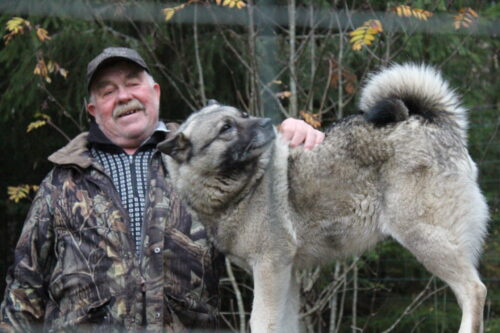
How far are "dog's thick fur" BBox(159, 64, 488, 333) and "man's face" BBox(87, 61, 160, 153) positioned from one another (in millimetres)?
362

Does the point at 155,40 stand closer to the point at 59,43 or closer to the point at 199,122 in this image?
the point at 59,43

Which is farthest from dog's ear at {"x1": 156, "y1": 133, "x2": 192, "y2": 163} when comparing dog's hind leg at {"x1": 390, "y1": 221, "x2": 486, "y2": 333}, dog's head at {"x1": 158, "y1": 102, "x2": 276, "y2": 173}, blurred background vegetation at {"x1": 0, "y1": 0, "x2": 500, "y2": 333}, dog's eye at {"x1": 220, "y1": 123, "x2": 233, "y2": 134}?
blurred background vegetation at {"x1": 0, "y1": 0, "x2": 500, "y2": 333}

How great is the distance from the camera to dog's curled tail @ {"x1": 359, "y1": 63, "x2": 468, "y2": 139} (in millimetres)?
2678

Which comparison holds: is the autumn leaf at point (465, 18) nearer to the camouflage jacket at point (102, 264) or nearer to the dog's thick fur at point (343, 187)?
the dog's thick fur at point (343, 187)

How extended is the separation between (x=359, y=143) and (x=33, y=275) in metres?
1.53

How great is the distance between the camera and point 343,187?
2654 mm

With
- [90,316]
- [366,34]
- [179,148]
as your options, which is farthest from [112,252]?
[366,34]

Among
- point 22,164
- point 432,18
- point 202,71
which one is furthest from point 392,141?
point 22,164

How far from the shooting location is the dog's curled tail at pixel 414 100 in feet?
8.79

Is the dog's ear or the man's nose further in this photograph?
the man's nose

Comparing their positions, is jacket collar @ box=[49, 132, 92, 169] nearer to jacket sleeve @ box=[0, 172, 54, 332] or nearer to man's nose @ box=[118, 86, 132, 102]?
jacket sleeve @ box=[0, 172, 54, 332]

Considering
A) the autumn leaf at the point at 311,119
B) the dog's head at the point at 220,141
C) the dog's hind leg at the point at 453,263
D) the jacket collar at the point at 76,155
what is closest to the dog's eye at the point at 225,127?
the dog's head at the point at 220,141

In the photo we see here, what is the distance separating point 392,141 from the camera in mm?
2613

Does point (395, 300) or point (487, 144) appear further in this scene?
point (395, 300)
